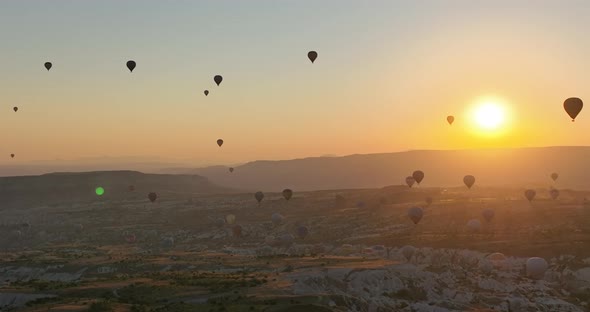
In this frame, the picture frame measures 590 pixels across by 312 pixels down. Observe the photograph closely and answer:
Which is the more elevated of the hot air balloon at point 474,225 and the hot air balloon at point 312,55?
the hot air balloon at point 312,55

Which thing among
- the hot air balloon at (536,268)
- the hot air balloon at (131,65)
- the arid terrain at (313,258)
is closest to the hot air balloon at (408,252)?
the arid terrain at (313,258)

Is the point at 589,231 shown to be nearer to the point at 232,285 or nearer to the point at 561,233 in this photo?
the point at 561,233

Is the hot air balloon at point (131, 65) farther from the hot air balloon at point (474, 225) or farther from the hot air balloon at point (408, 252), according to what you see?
the hot air balloon at point (474, 225)

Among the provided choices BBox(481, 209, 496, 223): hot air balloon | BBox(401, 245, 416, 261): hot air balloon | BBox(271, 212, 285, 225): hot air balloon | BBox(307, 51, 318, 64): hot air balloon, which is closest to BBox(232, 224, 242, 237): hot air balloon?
BBox(271, 212, 285, 225): hot air balloon

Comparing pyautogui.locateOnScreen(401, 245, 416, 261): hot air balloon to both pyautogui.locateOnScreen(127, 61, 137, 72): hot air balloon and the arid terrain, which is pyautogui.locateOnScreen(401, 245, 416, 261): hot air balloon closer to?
the arid terrain

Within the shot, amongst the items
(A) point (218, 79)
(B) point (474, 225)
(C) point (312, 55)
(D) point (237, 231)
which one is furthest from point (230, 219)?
(B) point (474, 225)

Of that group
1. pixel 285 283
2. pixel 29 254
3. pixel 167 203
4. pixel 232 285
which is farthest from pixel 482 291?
pixel 167 203
